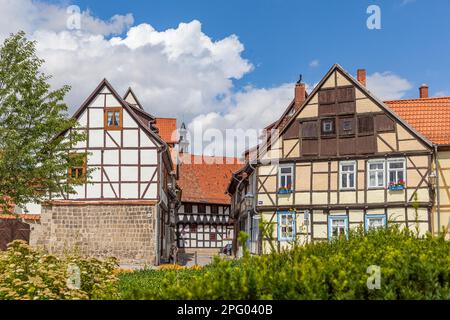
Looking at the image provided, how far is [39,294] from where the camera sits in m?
7.82

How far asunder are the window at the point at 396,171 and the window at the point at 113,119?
12622mm

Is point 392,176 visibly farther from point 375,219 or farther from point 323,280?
point 323,280

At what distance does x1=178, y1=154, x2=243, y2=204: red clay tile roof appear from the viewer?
53531mm

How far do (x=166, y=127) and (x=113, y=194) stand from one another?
16.8 metres

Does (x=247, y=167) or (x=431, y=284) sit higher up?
(x=247, y=167)

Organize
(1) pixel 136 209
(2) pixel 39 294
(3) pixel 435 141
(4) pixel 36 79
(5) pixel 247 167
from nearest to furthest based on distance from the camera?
(2) pixel 39 294 → (4) pixel 36 79 → (3) pixel 435 141 → (1) pixel 136 209 → (5) pixel 247 167

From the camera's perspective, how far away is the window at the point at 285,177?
26.8m

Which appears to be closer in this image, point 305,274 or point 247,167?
point 305,274

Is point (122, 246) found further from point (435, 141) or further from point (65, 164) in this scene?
point (435, 141)

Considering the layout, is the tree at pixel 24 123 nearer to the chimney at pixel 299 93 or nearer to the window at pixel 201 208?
the chimney at pixel 299 93

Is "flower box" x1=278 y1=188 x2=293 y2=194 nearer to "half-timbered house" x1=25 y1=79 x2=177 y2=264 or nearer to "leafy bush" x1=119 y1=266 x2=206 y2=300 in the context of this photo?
"half-timbered house" x1=25 y1=79 x2=177 y2=264
